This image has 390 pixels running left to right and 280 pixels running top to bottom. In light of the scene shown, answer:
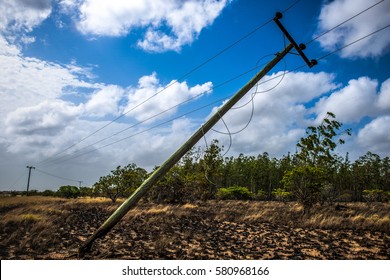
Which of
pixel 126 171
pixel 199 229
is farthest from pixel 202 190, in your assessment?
pixel 199 229

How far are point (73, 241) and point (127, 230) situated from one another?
2582 millimetres

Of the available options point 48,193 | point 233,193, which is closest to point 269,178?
point 233,193

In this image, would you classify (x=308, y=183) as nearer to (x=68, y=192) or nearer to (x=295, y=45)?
(x=295, y=45)

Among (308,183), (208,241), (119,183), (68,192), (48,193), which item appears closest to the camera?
(208,241)

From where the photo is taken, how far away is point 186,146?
728cm

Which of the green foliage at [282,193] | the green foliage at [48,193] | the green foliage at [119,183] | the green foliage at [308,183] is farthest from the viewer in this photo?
the green foliage at [48,193]

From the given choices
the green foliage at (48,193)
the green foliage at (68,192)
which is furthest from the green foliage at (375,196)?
the green foliage at (48,193)

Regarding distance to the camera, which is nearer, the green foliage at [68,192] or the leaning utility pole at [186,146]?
the leaning utility pole at [186,146]

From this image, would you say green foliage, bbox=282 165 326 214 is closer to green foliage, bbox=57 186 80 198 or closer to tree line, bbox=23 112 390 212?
tree line, bbox=23 112 390 212

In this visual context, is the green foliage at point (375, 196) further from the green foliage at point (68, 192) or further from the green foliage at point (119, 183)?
the green foliage at point (68, 192)

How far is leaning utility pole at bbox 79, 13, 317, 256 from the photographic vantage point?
7.20 meters

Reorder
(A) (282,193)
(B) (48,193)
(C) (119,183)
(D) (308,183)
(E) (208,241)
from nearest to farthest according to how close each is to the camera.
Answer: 1. (E) (208,241)
2. (D) (308,183)
3. (A) (282,193)
4. (C) (119,183)
5. (B) (48,193)

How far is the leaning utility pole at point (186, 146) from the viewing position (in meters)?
7.20

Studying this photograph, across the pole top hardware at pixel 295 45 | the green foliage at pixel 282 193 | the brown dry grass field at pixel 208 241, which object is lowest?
the brown dry grass field at pixel 208 241
